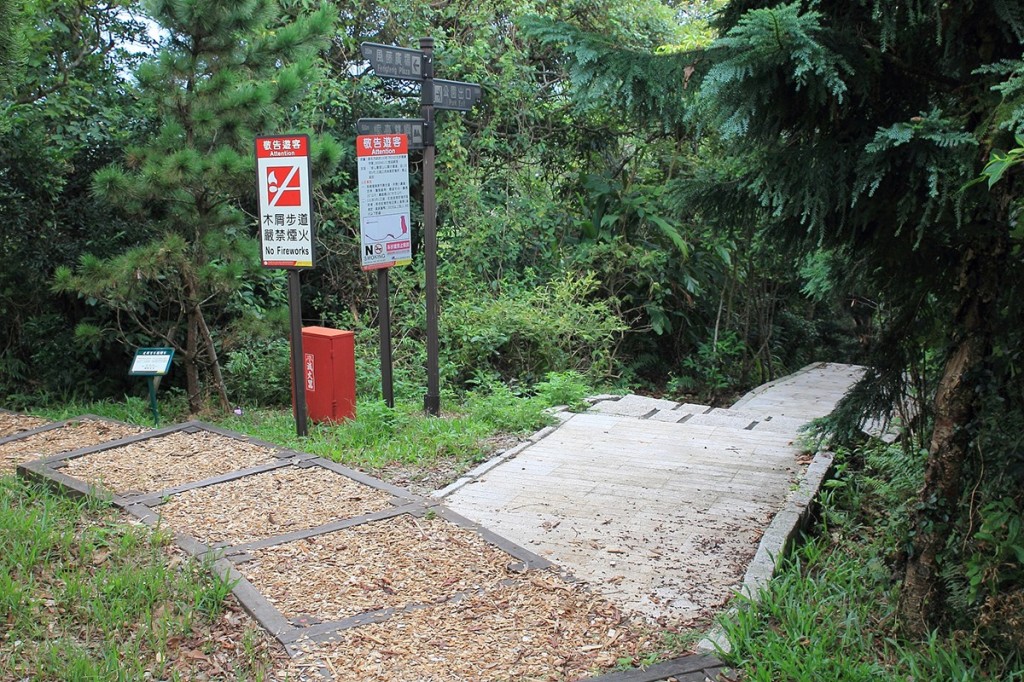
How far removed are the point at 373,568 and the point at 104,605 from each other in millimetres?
1201

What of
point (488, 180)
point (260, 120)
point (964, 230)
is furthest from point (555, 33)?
point (488, 180)

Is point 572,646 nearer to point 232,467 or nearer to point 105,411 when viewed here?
point 232,467

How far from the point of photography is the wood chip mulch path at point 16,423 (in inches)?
292

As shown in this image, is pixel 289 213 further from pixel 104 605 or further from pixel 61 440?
pixel 104 605

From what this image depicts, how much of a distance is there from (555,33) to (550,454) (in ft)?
11.4

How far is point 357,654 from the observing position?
12.0ft

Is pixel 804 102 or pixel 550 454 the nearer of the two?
pixel 804 102

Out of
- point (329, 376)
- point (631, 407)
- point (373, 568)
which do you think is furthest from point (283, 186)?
point (631, 407)

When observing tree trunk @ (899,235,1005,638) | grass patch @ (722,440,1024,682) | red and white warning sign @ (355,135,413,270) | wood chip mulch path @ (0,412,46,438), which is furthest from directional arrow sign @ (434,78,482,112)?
tree trunk @ (899,235,1005,638)

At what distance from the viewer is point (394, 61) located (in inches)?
276

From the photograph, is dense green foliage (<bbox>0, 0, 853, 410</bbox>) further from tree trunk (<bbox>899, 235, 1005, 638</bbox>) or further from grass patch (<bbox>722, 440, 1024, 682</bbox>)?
grass patch (<bbox>722, 440, 1024, 682</bbox>)

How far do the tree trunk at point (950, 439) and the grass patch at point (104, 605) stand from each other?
2.69 meters

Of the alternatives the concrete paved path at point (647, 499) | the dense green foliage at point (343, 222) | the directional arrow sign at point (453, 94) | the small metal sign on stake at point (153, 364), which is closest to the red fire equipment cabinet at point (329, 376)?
the dense green foliage at point (343, 222)

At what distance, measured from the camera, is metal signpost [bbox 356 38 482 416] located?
6.97m
